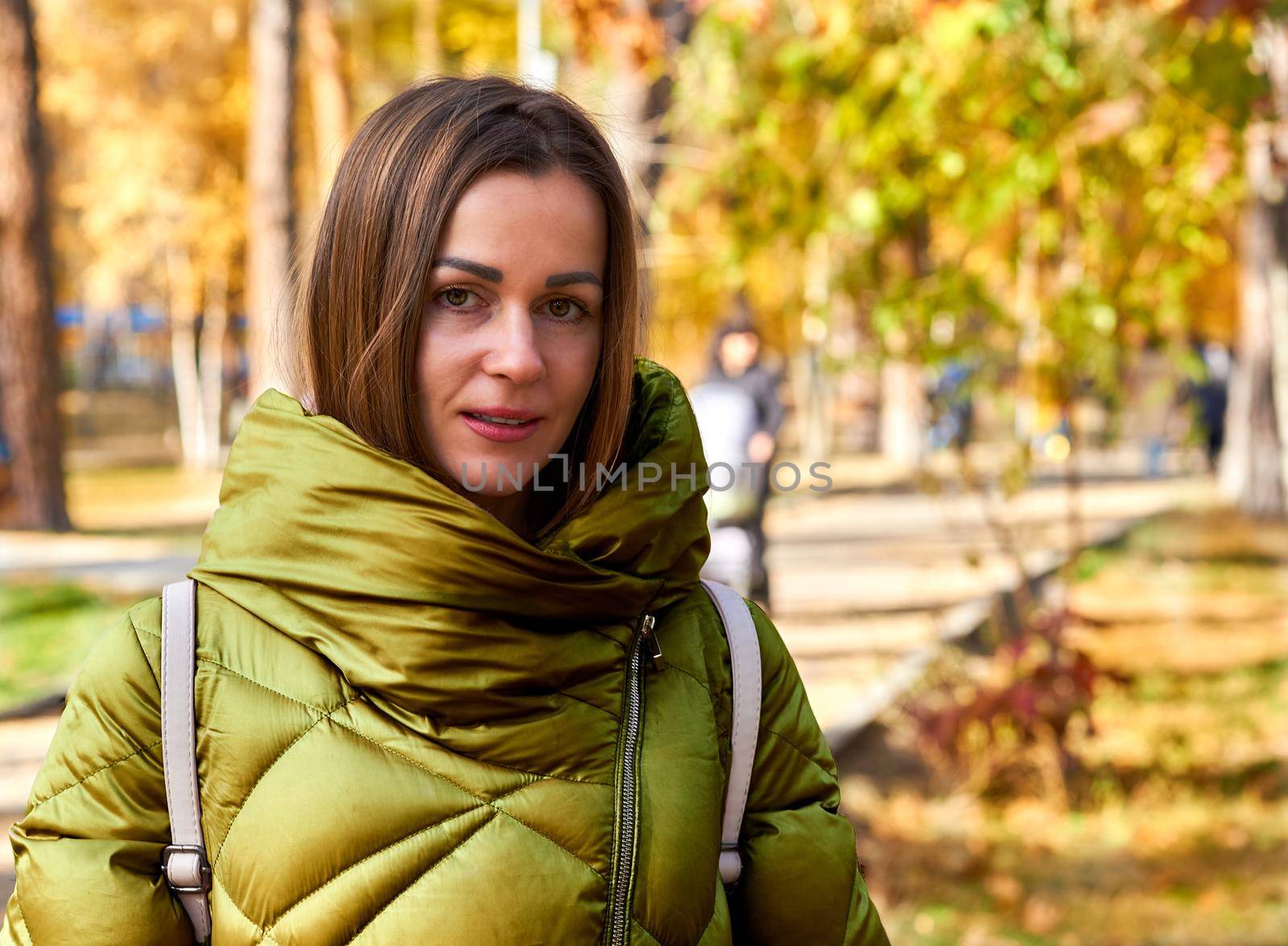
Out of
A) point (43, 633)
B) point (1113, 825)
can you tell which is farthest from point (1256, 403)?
point (43, 633)

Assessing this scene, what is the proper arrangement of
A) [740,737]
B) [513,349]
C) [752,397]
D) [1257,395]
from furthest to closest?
[1257,395] < [752,397] < [740,737] < [513,349]

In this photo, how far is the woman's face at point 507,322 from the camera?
1516mm

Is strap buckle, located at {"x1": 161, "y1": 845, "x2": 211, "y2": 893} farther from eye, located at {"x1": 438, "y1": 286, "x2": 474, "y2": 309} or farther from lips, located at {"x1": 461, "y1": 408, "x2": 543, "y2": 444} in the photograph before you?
eye, located at {"x1": 438, "y1": 286, "x2": 474, "y2": 309}

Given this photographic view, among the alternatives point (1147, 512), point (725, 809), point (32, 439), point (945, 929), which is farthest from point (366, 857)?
point (1147, 512)

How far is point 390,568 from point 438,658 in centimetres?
11

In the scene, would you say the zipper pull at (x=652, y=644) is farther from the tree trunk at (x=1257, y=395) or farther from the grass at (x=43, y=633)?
the tree trunk at (x=1257, y=395)

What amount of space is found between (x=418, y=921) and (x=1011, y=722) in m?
4.80

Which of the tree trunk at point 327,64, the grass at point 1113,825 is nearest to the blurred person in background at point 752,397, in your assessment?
the grass at point 1113,825

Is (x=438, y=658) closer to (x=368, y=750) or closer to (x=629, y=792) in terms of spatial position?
(x=368, y=750)

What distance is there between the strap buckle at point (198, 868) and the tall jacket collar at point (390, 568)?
0.26 metres

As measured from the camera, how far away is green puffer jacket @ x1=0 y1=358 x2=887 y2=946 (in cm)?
142

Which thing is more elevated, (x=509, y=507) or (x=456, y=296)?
(x=456, y=296)

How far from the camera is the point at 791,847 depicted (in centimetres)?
163

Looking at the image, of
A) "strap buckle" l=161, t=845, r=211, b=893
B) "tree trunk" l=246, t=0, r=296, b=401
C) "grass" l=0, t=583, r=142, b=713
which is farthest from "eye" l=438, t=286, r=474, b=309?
"tree trunk" l=246, t=0, r=296, b=401
